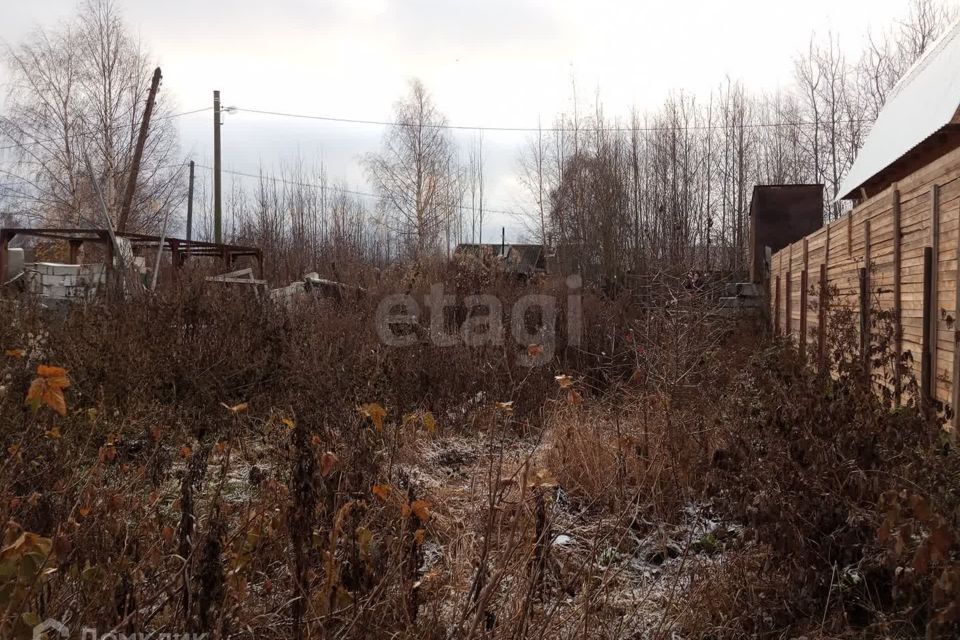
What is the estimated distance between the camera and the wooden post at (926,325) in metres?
4.22

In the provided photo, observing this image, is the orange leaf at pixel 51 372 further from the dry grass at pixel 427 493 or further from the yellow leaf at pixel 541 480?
the yellow leaf at pixel 541 480

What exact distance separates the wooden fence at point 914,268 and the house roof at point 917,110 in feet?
6.57

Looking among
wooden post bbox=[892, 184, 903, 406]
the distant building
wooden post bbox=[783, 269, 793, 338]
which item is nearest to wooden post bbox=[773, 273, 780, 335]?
wooden post bbox=[783, 269, 793, 338]

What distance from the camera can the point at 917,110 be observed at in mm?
8680

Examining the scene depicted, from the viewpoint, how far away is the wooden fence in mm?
3969

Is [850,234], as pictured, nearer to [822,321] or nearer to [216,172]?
[822,321]

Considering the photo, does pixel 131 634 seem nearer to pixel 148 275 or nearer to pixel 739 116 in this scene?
pixel 148 275

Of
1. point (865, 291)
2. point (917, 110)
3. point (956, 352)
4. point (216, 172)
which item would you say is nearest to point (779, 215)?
point (917, 110)

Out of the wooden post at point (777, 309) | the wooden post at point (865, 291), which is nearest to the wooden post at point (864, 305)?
the wooden post at point (865, 291)

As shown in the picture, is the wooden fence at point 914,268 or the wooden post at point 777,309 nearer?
the wooden fence at point 914,268

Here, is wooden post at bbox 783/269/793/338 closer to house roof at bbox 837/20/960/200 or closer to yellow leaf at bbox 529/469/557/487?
house roof at bbox 837/20/960/200

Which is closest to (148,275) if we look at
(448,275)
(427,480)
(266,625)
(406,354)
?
(448,275)

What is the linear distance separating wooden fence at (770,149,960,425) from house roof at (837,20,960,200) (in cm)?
200

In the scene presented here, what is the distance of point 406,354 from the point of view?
7.12 metres
